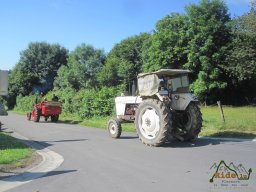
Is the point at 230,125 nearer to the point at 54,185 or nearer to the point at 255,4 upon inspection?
the point at 54,185

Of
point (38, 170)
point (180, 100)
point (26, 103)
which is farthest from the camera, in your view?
point (26, 103)

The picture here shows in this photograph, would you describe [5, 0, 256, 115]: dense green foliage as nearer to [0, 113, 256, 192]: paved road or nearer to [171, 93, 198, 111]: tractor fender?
[171, 93, 198, 111]: tractor fender

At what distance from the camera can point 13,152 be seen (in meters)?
12.8

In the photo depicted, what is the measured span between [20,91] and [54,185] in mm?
65924

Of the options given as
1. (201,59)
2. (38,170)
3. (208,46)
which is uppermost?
(208,46)

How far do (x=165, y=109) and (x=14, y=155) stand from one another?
16.5 feet

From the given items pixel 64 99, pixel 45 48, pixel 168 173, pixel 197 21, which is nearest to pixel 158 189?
pixel 168 173

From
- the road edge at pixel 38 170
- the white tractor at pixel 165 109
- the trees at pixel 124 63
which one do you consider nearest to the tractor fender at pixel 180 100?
the white tractor at pixel 165 109

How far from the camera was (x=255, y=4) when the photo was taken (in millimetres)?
45156

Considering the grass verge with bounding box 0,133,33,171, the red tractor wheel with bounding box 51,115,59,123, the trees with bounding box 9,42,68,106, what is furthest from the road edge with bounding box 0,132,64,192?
the trees with bounding box 9,42,68,106

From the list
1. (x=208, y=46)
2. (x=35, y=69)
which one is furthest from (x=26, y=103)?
(x=208, y=46)

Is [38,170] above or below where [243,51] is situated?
below

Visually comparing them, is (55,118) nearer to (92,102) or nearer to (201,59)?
(92,102)

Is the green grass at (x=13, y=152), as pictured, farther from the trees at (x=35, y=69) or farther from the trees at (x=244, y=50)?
the trees at (x=35, y=69)
